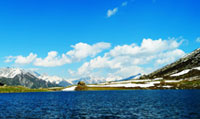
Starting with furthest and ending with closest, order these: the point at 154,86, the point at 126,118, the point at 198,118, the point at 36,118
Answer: the point at 154,86, the point at 36,118, the point at 126,118, the point at 198,118

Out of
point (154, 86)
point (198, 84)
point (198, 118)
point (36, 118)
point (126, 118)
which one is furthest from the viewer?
point (154, 86)

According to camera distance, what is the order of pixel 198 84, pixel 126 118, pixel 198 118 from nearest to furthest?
pixel 198 118, pixel 126 118, pixel 198 84

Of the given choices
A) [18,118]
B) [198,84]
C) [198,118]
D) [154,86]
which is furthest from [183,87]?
[18,118]

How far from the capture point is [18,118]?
47.7 m

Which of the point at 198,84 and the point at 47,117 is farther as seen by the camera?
the point at 198,84

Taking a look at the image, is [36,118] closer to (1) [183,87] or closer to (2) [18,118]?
(2) [18,118]

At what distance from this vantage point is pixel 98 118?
149ft

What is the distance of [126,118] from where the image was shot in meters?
44.3

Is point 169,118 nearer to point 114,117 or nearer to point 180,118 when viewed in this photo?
point 180,118

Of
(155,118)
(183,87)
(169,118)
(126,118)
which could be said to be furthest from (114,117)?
(183,87)

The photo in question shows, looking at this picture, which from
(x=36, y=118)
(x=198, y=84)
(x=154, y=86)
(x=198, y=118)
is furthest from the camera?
(x=154, y=86)

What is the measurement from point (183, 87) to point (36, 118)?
15642 centimetres

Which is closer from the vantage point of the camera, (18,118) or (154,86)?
(18,118)

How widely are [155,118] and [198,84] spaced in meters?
152
